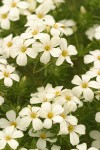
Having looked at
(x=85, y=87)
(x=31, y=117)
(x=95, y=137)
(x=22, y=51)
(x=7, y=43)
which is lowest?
(x=95, y=137)

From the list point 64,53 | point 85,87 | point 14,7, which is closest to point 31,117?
point 85,87

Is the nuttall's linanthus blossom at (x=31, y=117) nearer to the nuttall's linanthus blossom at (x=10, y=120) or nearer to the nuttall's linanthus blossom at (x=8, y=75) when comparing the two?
the nuttall's linanthus blossom at (x=10, y=120)

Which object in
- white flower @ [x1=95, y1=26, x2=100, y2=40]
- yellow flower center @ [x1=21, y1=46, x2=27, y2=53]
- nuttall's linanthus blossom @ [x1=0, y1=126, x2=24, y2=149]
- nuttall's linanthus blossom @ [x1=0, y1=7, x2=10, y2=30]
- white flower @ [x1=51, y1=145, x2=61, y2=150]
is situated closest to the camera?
nuttall's linanthus blossom @ [x1=0, y1=126, x2=24, y2=149]

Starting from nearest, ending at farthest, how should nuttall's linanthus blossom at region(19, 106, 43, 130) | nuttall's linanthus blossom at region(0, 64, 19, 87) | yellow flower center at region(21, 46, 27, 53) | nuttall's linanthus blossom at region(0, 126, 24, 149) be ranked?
1. nuttall's linanthus blossom at region(0, 126, 24, 149)
2. nuttall's linanthus blossom at region(19, 106, 43, 130)
3. nuttall's linanthus blossom at region(0, 64, 19, 87)
4. yellow flower center at region(21, 46, 27, 53)

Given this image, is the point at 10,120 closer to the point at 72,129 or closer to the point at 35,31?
the point at 72,129

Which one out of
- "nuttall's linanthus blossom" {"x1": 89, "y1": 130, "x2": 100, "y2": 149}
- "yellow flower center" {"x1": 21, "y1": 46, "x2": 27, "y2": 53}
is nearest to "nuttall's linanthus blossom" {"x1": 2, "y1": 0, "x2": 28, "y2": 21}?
"yellow flower center" {"x1": 21, "y1": 46, "x2": 27, "y2": 53}

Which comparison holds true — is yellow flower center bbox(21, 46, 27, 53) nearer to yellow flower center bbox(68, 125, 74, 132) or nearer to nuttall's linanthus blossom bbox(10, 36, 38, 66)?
nuttall's linanthus blossom bbox(10, 36, 38, 66)

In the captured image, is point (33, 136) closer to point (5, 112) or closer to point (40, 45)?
point (5, 112)
